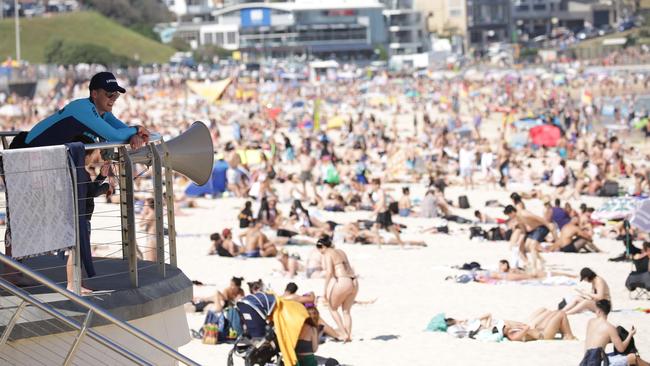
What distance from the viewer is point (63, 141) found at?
4449mm

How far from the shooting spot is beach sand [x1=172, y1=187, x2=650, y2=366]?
9172mm

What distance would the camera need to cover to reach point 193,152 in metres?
4.75

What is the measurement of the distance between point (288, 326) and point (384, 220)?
8.06 metres

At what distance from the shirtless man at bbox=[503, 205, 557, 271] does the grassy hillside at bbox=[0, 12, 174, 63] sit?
8605 cm

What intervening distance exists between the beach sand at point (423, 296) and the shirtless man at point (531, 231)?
0.49 m

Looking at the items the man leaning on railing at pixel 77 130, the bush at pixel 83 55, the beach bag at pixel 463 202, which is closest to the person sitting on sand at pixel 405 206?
the beach bag at pixel 463 202

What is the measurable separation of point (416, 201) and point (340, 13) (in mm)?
87390

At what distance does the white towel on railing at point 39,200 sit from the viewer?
4.09 m

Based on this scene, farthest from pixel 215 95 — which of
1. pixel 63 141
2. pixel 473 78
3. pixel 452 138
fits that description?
pixel 473 78

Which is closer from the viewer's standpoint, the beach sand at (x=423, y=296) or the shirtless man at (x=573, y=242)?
the beach sand at (x=423, y=296)

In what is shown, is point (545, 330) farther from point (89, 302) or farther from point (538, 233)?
point (89, 302)

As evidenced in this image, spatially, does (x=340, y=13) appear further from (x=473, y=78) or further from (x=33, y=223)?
(x=33, y=223)

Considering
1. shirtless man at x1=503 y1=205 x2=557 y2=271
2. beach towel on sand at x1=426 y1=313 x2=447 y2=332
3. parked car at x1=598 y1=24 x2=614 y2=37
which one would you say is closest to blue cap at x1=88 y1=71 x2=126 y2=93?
beach towel on sand at x1=426 y1=313 x2=447 y2=332

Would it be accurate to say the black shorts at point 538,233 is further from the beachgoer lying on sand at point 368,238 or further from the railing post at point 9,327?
the railing post at point 9,327
